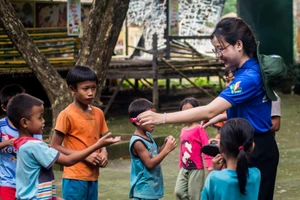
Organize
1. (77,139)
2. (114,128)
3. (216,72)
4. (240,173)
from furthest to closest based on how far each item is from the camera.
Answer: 1. (216,72)
2. (114,128)
3. (77,139)
4. (240,173)

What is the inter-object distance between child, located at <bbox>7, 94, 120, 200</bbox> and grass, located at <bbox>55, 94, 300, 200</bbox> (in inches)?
145

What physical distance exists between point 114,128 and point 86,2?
645cm

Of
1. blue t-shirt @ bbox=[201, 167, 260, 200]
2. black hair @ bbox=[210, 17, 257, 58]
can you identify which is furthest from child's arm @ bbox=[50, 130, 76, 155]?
blue t-shirt @ bbox=[201, 167, 260, 200]

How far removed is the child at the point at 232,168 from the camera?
4434mm

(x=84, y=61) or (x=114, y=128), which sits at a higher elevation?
(x=84, y=61)

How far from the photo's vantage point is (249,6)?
22.9 meters

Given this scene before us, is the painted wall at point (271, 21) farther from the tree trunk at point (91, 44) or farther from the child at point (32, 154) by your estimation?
the child at point (32, 154)

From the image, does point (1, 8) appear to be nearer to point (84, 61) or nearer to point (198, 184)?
point (84, 61)

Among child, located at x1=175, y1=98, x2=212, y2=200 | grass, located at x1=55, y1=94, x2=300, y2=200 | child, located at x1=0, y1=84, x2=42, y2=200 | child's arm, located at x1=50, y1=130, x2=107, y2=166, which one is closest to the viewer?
child's arm, located at x1=50, y1=130, x2=107, y2=166

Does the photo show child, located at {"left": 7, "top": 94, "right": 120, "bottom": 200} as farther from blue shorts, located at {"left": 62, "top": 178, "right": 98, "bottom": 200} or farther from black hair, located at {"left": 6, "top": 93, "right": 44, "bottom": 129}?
blue shorts, located at {"left": 62, "top": 178, "right": 98, "bottom": 200}

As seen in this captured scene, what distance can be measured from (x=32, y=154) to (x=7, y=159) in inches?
46.9

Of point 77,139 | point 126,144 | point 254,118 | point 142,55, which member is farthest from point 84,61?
point 142,55

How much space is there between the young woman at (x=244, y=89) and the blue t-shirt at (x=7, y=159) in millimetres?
1937

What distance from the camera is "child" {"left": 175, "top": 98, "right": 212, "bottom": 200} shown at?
24.4 ft
